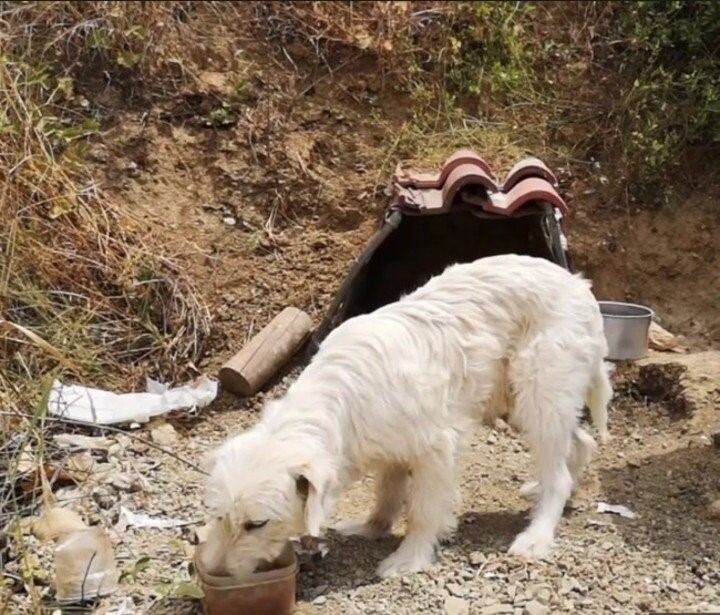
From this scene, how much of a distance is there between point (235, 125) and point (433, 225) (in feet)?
7.15

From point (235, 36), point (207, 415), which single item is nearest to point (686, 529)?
point (207, 415)

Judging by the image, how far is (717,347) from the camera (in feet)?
24.8

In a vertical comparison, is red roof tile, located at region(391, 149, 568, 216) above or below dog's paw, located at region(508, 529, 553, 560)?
above

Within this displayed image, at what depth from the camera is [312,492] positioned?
431cm

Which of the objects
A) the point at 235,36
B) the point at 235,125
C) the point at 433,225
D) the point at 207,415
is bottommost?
the point at 207,415

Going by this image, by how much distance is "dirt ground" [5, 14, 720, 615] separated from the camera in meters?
4.73

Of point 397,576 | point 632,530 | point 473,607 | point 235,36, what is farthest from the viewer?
point 235,36

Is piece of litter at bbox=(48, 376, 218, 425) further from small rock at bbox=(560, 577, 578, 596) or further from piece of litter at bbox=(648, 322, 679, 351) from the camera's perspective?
piece of litter at bbox=(648, 322, 679, 351)

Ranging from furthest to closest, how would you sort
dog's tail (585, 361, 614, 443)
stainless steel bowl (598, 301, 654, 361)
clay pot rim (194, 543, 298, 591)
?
stainless steel bowl (598, 301, 654, 361) → dog's tail (585, 361, 614, 443) → clay pot rim (194, 543, 298, 591)

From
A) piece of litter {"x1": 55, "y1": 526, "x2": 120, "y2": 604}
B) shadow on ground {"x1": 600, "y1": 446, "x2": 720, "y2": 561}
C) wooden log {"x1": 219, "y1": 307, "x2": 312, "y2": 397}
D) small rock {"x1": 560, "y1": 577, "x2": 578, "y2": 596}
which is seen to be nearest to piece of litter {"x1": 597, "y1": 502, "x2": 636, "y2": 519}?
shadow on ground {"x1": 600, "y1": 446, "x2": 720, "y2": 561}

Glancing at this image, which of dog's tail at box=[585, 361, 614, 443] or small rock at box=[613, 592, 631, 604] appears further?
dog's tail at box=[585, 361, 614, 443]

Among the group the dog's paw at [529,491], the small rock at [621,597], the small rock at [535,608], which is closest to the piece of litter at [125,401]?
the dog's paw at [529,491]

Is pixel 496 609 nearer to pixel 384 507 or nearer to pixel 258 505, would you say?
pixel 384 507

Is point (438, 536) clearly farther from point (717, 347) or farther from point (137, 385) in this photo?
point (717, 347)
